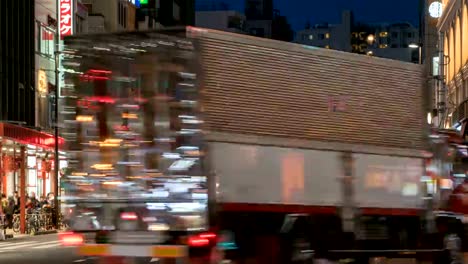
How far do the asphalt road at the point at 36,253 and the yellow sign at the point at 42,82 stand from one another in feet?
63.9

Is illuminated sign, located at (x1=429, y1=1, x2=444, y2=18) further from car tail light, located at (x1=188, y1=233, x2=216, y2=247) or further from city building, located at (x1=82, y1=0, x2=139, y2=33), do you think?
car tail light, located at (x1=188, y1=233, x2=216, y2=247)

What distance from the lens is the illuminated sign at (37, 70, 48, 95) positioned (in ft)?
176

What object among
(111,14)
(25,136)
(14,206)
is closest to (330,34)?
(111,14)

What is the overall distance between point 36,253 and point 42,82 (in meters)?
28.6

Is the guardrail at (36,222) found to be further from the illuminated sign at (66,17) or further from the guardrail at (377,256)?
the guardrail at (377,256)

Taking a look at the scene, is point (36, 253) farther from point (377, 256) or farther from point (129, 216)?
point (129, 216)

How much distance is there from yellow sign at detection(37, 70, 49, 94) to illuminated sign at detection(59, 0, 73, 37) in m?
3.20

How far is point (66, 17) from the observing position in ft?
173

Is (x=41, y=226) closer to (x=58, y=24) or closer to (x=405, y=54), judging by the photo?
(x=58, y=24)

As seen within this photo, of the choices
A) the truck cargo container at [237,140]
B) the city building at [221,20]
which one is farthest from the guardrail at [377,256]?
the city building at [221,20]

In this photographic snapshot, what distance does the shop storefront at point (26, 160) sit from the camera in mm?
39375

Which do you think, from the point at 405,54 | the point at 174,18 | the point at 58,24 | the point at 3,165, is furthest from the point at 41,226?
the point at 405,54

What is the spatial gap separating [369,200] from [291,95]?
2.64 meters

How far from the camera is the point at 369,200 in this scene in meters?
16.4
